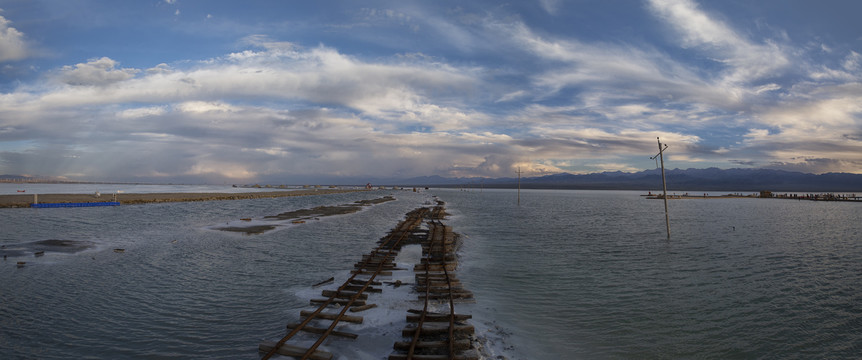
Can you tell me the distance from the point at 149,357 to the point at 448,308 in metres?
7.31

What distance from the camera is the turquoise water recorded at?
937 cm

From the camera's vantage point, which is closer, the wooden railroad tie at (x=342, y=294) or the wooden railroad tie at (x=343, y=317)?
the wooden railroad tie at (x=343, y=317)

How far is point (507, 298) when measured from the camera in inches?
533

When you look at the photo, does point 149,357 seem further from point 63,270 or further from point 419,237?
point 419,237

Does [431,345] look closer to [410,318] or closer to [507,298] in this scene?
[410,318]

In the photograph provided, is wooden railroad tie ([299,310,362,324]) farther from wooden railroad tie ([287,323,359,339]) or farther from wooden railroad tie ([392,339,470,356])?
wooden railroad tie ([392,339,470,356])

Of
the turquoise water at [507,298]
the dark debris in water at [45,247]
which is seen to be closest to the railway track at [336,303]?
the turquoise water at [507,298]

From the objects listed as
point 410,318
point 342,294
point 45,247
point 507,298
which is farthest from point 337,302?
point 45,247

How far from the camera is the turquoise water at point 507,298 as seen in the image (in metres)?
9.37

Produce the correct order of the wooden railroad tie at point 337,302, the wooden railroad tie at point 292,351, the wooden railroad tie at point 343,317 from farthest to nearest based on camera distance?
the wooden railroad tie at point 337,302, the wooden railroad tie at point 343,317, the wooden railroad tie at point 292,351

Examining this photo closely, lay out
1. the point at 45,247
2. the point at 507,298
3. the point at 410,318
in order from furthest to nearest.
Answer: the point at 45,247
the point at 507,298
the point at 410,318

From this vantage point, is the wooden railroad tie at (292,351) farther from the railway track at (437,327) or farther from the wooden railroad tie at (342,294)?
the wooden railroad tie at (342,294)

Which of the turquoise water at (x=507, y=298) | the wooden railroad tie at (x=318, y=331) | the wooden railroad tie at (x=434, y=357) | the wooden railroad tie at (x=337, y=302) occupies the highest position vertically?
the wooden railroad tie at (x=434, y=357)

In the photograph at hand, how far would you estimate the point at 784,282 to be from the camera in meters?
15.9
